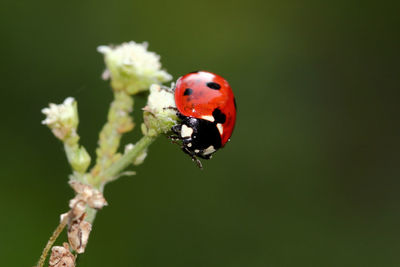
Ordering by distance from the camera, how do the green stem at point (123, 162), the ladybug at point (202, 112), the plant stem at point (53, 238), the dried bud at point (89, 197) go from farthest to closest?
the ladybug at point (202, 112) → the green stem at point (123, 162) → the dried bud at point (89, 197) → the plant stem at point (53, 238)

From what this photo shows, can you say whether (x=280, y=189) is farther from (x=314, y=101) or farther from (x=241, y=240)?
(x=314, y=101)

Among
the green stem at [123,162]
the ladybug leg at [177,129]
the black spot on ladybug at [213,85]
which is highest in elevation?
the black spot on ladybug at [213,85]

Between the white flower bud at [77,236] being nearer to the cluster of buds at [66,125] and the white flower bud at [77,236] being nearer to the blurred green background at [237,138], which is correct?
the cluster of buds at [66,125]

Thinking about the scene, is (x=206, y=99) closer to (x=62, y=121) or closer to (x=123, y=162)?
(x=123, y=162)

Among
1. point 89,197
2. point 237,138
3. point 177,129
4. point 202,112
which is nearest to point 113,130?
point 177,129

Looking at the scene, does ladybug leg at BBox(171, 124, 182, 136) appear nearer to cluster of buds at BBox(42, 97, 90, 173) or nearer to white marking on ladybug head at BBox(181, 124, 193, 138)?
white marking on ladybug head at BBox(181, 124, 193, 138)

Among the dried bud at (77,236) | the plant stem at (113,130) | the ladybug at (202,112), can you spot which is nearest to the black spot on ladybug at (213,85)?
the ladybug at (202,112)

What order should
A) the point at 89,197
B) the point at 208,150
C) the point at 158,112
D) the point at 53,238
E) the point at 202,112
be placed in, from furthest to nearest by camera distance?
the point at 208,150
the point at 202,112
the point at 158,112
the point at 89,197
the point at 53,238
